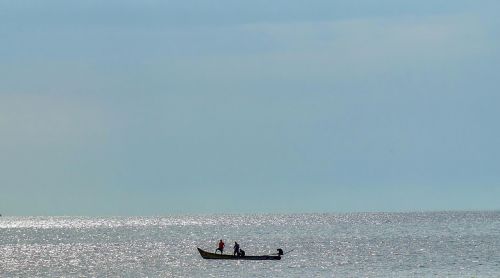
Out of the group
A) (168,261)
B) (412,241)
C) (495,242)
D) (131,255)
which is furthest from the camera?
(412,241)

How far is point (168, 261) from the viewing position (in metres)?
114

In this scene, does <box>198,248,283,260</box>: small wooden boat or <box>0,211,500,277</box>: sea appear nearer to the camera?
<box>0,211,500,277</box>: sea

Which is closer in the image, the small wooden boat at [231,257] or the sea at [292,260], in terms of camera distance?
the sea at [292,260]

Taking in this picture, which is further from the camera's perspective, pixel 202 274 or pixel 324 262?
pixel 324 262

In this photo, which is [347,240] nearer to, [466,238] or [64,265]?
[466,238]

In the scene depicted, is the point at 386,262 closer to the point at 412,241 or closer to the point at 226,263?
the point at 226,263

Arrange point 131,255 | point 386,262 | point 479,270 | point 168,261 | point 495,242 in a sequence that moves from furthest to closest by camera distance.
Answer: point 495,242, point 131,255, point 168,261, point 386,262, point 479,270

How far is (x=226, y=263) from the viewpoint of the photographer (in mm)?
107000

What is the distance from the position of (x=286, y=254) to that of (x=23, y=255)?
3481 centimetres

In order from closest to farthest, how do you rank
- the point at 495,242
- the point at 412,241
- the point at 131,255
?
the point at 131,255 < the point at 495,242 < the point at 412,241

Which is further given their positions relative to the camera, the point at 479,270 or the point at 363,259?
the point at 363,259

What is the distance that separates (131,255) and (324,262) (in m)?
30.0

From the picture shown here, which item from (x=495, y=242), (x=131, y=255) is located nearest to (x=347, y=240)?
(x=495, y=242)

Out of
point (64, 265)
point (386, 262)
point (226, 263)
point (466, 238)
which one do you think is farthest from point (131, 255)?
point (466, 238)
